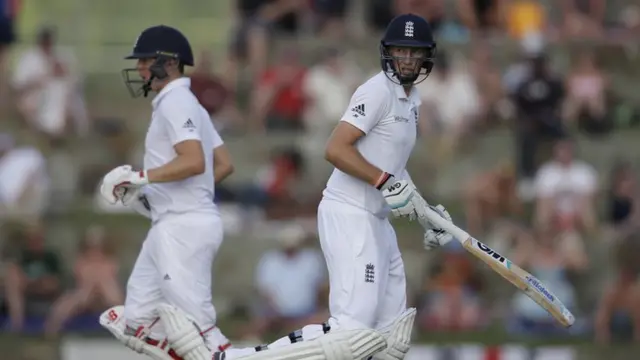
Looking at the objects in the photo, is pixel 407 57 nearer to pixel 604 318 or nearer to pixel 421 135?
pixel 604 318

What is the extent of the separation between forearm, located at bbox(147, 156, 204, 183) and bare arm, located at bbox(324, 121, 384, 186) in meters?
0.90

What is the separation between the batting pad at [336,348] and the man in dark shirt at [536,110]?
8.15 m

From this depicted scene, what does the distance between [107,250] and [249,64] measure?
137 inches

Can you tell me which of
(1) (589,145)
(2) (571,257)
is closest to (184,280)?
(2) (571,257)

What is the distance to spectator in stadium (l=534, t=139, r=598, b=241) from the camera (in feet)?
52.0

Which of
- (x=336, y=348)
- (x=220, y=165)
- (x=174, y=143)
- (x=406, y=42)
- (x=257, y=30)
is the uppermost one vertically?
(x=406, y=42)

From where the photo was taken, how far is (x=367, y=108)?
8859mm

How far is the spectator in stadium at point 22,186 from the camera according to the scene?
16.2m

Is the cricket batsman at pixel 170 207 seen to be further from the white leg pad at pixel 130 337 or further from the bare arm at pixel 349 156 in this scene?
the bare arm at pixel 349 156

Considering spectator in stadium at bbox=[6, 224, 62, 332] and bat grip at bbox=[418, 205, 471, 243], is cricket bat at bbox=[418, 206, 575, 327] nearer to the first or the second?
bat grip at bbox=[418, 205, 471, 243]

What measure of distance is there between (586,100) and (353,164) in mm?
8889

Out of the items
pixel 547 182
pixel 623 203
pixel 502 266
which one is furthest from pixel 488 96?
pixel 502 266

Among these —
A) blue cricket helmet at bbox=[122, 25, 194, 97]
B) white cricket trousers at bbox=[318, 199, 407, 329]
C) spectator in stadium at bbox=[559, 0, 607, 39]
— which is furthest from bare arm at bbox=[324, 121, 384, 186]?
spectator in stadium at bbox=[559, 0, 607, 39]

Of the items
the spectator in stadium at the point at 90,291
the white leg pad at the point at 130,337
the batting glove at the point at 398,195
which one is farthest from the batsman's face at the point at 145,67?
the spectator in stadium at the point at 90,291
